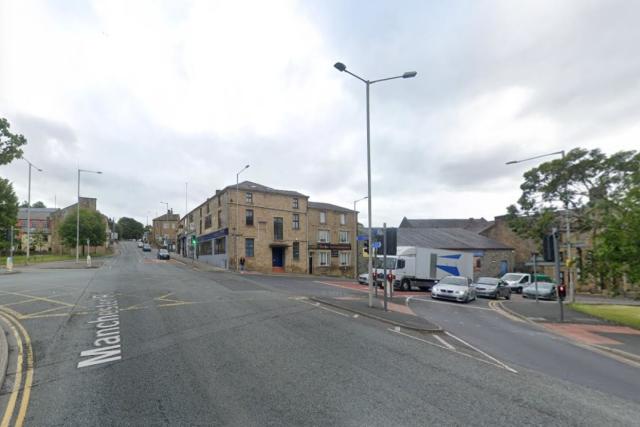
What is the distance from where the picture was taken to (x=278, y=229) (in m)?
40.9

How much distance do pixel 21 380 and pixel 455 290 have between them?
19.8 metres

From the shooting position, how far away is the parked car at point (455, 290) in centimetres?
2123

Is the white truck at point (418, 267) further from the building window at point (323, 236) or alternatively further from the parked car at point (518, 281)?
the building window at point (323, 236)

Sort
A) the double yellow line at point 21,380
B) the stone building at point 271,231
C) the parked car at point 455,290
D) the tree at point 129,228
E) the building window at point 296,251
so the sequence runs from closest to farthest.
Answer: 1. the double yellow line at point 21,380
2. the parked car at point 455,290
3. the stone building at point 271,231
4. the building window at point 296,251
5. the tree at point 129,228

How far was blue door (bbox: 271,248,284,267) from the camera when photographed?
134 feet

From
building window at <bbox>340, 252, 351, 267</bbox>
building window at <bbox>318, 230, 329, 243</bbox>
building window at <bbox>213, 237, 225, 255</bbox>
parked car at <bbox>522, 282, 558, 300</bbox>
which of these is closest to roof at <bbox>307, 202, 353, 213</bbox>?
building window at <bbox>318, 230, 329, 243</bbox>

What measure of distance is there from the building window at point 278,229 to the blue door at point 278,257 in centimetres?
144

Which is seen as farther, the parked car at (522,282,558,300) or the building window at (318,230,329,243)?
the building window at (318,230,329,243)

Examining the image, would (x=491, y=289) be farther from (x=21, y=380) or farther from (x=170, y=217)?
(x=170, y=217)

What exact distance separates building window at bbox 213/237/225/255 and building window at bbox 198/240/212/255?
9.15 feet

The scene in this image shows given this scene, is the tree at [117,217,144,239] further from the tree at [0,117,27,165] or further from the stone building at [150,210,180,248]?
the tree at [0,117,27,165]

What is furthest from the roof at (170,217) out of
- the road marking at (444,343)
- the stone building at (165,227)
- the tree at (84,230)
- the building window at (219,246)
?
the road marking at (444,343)

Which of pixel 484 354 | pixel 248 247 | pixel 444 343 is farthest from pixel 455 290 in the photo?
pixel 248 247

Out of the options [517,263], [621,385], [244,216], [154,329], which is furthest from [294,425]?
[517,263]
